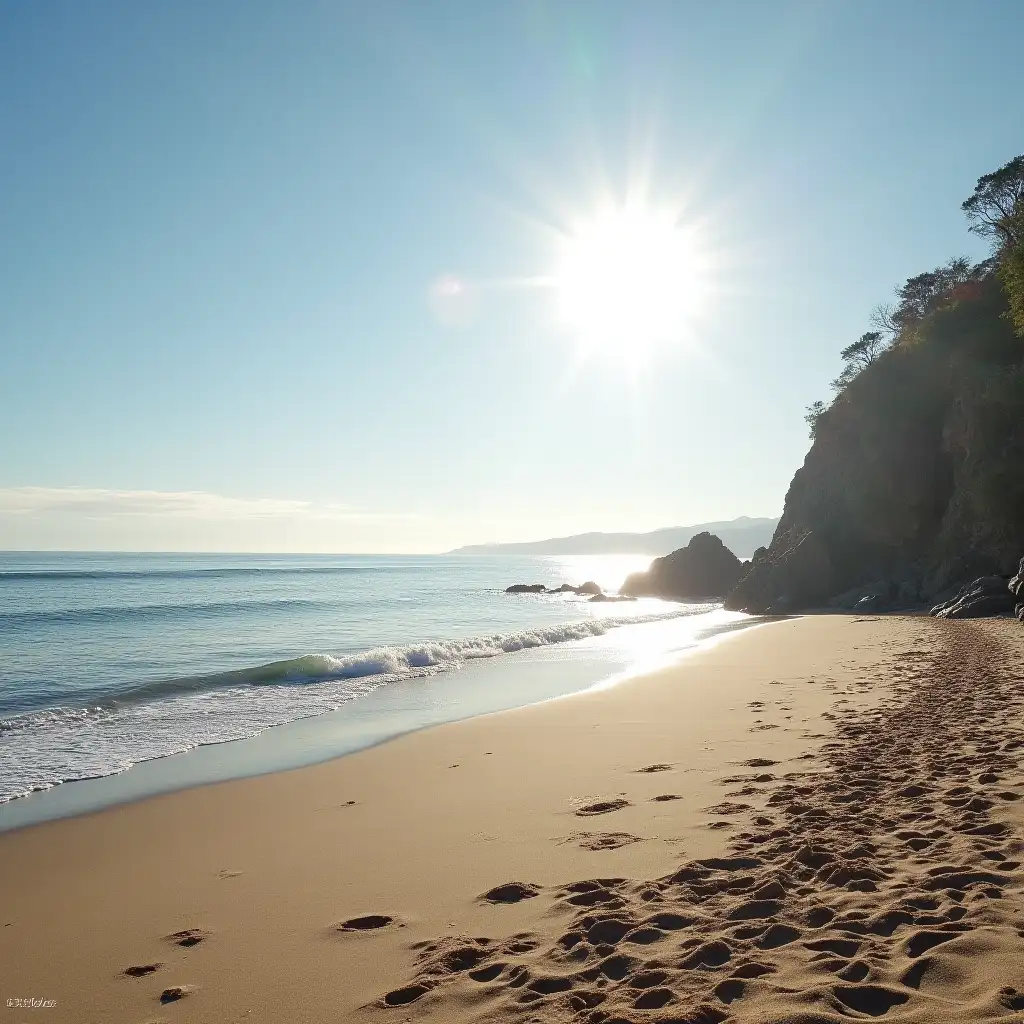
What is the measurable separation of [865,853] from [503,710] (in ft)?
29.6

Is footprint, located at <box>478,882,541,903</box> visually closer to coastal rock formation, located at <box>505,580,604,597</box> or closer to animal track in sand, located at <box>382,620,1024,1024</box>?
animal track in sand, located at <box>382,620,1024,1024</box>

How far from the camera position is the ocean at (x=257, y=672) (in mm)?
11062

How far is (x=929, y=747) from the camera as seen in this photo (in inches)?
280

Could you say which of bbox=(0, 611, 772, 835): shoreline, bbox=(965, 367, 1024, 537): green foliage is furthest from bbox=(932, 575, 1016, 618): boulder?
bbox=(0, 611, 772, 835): shoreline

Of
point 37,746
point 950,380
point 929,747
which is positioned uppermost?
point 950,380

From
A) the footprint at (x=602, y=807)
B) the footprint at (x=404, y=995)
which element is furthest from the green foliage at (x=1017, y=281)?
the footprint at (x=404, y=995)

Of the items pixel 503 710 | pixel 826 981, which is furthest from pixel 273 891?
pixel 503 710

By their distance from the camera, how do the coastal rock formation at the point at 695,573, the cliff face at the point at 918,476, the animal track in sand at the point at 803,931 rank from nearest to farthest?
the animal track in sand at the point at 803,931
the cliff face at the point at 918,476
the coastal rock formation at the point at 695,573

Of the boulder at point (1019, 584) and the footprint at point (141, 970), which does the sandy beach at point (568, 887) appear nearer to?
the footprint at point (141, 970)

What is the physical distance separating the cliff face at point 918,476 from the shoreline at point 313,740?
19105mm

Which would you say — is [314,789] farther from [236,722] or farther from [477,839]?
[236,722]

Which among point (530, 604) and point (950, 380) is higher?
point (950, 380)

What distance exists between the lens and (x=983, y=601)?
23578mm

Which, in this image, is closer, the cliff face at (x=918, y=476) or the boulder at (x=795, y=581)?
the cliff face at (x=918, y=476)
